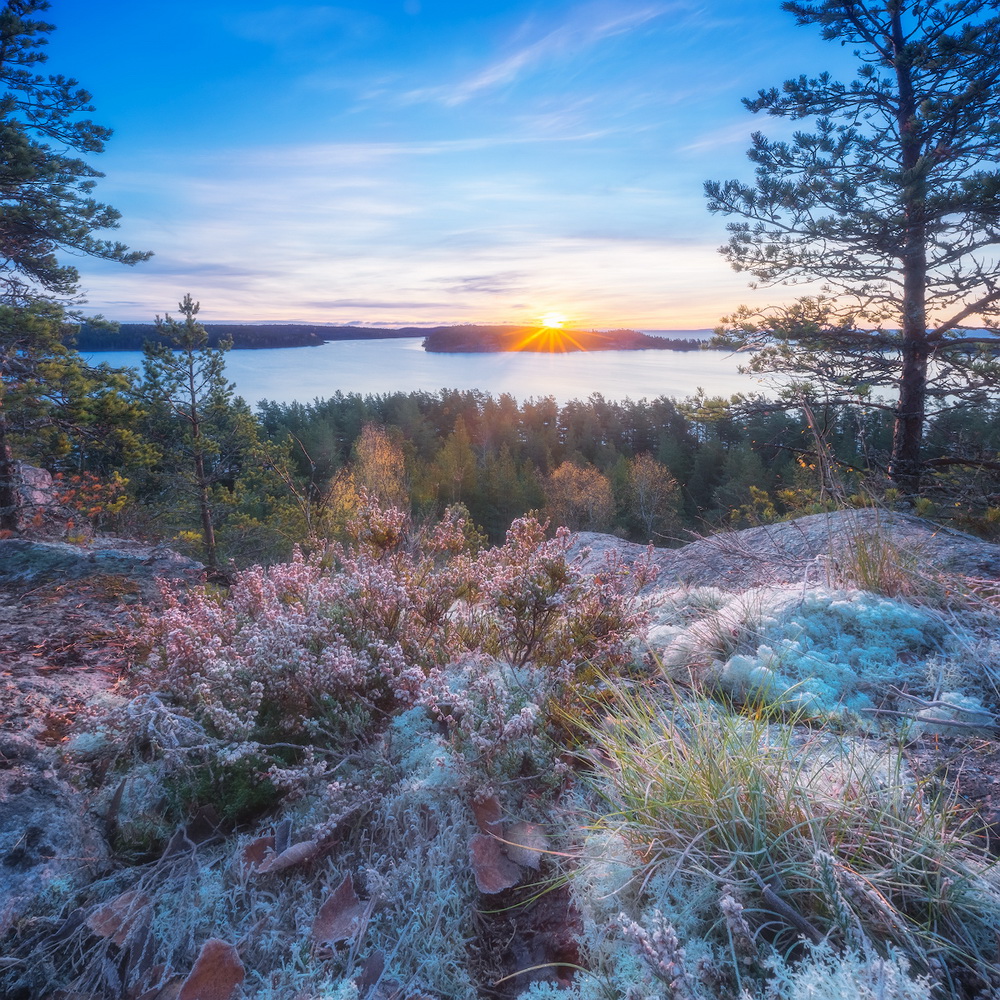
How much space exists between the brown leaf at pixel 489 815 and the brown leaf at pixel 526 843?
0.05 meters

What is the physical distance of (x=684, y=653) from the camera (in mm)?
2580

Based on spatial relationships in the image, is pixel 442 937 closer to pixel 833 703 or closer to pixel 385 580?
pixel 385 580

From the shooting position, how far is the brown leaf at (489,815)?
1.77 metres

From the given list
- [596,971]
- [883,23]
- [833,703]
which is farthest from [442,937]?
[883,23]

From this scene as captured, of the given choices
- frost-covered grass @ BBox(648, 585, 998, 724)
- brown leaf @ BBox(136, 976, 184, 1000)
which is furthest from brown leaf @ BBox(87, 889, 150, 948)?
frost-covered grass @ BBox(648, 585, 998, 724)

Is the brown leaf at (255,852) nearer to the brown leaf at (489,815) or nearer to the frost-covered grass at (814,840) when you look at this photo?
the brown leaf at (489,815)

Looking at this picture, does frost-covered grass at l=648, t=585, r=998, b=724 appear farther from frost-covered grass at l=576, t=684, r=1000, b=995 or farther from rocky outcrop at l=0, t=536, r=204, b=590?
rocky outcrop at l=0, t=536, r=204, b=590

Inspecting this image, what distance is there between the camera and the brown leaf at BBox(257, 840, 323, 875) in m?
1.65

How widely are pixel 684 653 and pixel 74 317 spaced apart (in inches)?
480

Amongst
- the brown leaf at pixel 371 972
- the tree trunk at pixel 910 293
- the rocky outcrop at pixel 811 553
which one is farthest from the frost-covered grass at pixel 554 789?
the tree trunk at pixel 910 293

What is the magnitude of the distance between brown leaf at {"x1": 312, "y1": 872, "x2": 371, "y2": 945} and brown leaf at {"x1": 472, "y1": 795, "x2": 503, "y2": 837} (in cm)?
39

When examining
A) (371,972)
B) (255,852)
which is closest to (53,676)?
(255,852)

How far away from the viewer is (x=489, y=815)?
1823 mm

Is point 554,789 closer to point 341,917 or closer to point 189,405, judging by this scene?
point 341,917
